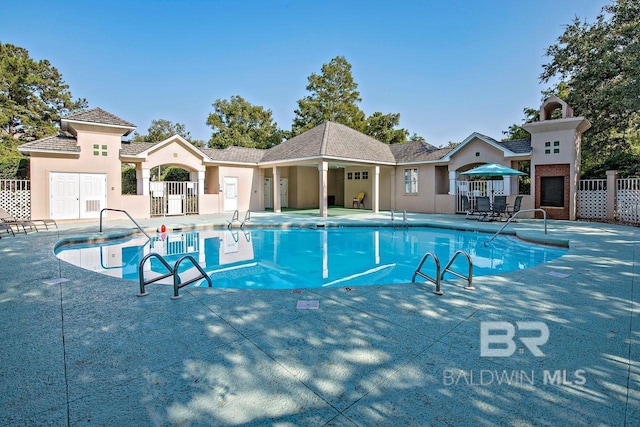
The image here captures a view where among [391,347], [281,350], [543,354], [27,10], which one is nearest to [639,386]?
[543,354]

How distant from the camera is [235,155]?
859 inches

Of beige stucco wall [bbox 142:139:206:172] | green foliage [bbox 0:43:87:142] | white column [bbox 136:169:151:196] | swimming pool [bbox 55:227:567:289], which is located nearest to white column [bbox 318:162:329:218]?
swimming pool [bbox 55:227:567:289]

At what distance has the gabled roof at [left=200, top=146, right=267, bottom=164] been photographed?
20.8m

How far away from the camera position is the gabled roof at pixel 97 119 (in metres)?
15.5

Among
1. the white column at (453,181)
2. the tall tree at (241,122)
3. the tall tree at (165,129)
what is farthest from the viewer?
the tall tree at (165,129)

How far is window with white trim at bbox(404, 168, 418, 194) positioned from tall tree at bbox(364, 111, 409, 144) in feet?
43.9

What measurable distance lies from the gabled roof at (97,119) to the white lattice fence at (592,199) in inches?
850

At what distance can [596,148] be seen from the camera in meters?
20.0

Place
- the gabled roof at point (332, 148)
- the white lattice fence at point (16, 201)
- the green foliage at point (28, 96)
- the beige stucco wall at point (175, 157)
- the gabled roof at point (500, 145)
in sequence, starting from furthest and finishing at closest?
the green foliage at point (28, 96)
the gabled roof at point (332, 148)
the beige stucco wall at point (175, 157)
the gabled roof at point (500, 145)
the white lattice fence at point (16, 201)

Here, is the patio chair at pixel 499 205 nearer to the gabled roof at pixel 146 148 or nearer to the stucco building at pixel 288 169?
the stucco building at pixel 288 169

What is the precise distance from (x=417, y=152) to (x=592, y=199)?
9271mm

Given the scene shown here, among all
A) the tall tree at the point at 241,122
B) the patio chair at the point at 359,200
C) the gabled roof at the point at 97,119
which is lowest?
the patio chair at the point at 359,200

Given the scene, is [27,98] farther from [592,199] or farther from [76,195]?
[592,199]

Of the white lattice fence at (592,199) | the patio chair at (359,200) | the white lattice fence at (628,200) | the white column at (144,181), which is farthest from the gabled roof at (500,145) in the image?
the white column at (144,181)
